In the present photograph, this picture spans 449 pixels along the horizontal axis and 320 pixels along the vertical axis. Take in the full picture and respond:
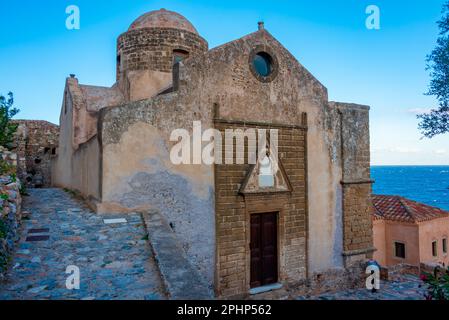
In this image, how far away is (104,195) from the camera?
7.57m

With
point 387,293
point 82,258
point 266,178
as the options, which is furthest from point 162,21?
point 387,293

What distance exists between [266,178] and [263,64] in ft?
11.2

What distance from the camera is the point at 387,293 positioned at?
10680mm

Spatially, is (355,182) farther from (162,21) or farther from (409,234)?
(409,234)

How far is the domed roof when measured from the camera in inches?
538

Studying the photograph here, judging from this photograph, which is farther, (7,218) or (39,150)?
(39,150)

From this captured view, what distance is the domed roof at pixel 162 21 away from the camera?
1366cm

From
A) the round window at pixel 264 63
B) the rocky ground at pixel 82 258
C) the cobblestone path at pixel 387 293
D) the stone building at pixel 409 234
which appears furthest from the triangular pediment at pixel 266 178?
the stone building at pixel 409 234

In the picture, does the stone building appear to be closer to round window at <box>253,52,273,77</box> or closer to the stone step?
round window at <box>253,52,273,77</box>

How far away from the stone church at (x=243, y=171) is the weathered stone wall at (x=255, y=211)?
29 millimetres

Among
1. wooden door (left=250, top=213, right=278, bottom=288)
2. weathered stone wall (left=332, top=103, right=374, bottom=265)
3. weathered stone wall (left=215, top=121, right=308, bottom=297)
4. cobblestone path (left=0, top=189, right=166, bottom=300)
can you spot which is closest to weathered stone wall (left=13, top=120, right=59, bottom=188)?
cobblestone path (left=0, top=189, right=166, bottom=300)

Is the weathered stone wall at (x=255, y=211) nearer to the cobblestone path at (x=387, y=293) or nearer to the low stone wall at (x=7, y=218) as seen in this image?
the cobblestone path at (x=387, y=293)

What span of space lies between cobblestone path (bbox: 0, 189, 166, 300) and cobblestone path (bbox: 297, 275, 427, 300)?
6083mm
